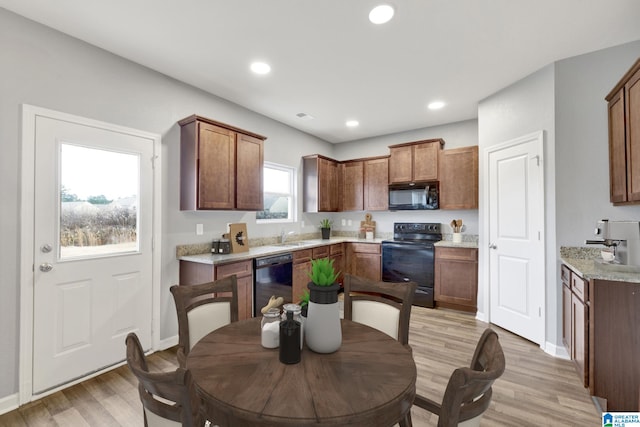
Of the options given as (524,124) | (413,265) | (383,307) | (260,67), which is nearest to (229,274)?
(383,307)

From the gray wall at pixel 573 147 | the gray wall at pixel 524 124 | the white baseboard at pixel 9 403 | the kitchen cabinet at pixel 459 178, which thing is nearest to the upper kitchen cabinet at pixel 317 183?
the kitchen cabinet at pixel 459 178

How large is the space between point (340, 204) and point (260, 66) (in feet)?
10.2

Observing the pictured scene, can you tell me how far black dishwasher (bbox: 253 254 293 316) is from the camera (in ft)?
10.6

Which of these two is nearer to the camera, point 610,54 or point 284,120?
point 610,54

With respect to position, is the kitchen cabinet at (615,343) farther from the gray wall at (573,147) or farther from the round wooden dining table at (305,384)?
the round wooden dining table at (305,384)

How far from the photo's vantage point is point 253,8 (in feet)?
6.76

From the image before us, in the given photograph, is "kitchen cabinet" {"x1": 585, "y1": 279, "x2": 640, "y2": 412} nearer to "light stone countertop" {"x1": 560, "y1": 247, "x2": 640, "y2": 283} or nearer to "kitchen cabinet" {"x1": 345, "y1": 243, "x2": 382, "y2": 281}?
"light stone countertop" {"x1": 560, "y1": 247, "x2": 640, "y2": 283}

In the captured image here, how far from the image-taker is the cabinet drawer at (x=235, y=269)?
9.35ft

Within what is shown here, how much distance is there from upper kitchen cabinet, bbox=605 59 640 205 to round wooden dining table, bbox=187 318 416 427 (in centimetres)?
230

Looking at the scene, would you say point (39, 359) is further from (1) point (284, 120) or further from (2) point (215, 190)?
(1) point (284, 120)

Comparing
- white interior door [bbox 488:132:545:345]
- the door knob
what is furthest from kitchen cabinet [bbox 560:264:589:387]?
the door knob

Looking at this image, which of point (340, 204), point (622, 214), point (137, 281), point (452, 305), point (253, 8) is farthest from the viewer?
point (340, 204)

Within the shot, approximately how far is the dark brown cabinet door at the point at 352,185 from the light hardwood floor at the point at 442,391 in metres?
2.81

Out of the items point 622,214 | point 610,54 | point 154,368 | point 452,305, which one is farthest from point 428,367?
point 610,54
